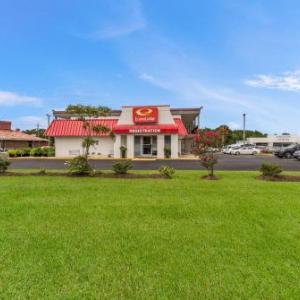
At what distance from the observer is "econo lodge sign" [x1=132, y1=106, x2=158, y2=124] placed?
30.8 m

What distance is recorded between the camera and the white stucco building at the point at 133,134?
30.8 meters

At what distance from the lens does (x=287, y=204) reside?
7707 mm

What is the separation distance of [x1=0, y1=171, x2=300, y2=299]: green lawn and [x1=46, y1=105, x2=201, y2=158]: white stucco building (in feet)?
72.1

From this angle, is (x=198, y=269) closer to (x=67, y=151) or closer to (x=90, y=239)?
(x=90, y=239)

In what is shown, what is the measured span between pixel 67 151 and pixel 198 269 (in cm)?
3094

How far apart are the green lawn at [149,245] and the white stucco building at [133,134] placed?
866 inches

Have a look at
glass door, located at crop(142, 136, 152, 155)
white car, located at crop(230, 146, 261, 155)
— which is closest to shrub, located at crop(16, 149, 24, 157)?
glass door, located at crop(142, 136, 152, 155)

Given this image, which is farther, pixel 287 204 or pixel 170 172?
pixel 170 172

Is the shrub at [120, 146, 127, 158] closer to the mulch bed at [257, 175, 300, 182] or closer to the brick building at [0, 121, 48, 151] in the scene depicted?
the brick building at [0, 121, 48, 151]

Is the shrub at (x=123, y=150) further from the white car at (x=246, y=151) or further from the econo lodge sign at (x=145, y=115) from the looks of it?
the white car at (x=246, y=151)

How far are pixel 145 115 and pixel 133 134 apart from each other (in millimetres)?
2235

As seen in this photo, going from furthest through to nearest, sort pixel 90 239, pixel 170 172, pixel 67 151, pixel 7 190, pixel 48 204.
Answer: pixel 67 151 < pixel 170 172 < pixel 7 190 < pixel 48 204 < pixel 90 239

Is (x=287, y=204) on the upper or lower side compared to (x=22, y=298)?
upper

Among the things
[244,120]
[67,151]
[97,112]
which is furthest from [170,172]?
[244,120]
